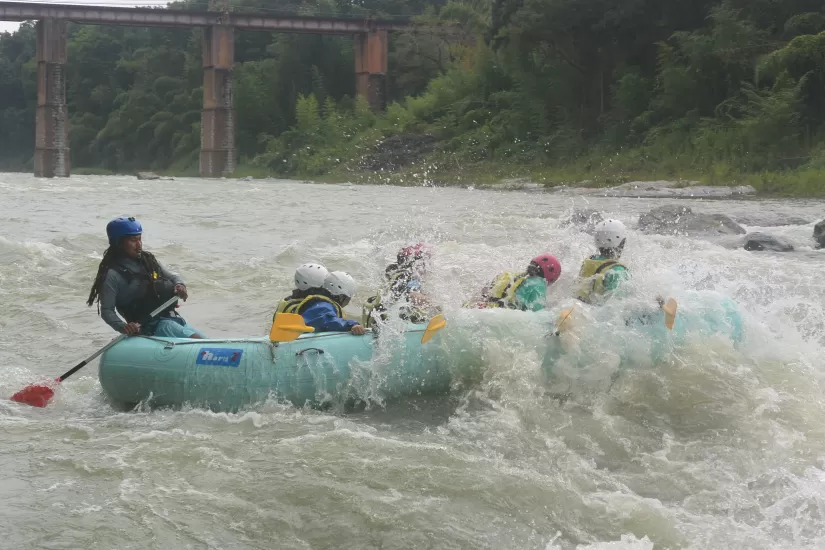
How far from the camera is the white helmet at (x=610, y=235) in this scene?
7516mm

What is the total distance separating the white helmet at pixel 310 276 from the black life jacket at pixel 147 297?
97 cm

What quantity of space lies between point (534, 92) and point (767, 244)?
89.2 feet

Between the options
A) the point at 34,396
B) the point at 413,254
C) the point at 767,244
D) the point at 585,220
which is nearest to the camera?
the point at 34,396

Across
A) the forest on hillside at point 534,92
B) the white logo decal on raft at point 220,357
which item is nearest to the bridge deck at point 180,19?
the forest on hillside at point 534,92

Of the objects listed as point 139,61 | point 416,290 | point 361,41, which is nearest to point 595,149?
point 361,41

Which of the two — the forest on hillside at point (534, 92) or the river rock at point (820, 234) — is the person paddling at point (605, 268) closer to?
the river rock at point (820, 234)

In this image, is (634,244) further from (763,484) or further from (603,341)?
(763,484)

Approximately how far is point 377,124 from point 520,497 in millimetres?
47773

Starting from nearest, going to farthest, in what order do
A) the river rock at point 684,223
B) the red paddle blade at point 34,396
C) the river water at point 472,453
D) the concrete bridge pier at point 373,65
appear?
1. the river water at point 472,453
2. the red paddle blade at point 34,396
3. the river rock at point 684,223
4. the concrete bridge pier at point 373,65

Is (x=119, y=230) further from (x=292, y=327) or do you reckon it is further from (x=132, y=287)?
(x=292, y=327)

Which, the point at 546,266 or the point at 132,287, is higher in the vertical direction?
the point at 546,266

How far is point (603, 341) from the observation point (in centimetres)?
677

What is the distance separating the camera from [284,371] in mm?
6637

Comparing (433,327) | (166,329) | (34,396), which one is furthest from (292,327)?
(34,396)
